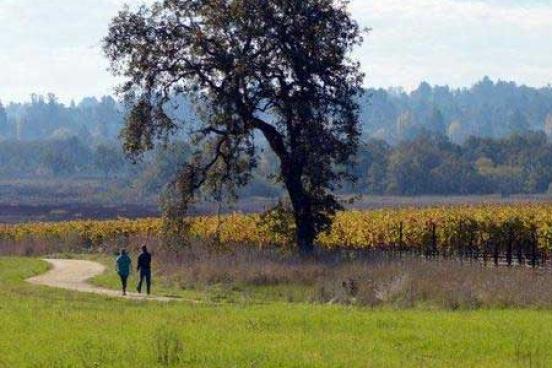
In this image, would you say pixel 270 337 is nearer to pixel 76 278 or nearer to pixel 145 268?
pixel 145 268

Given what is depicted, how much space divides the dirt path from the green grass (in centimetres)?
812

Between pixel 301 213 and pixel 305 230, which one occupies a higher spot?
pixel 301 213

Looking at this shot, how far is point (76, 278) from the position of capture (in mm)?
39688

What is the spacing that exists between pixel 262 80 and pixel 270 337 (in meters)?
23.5

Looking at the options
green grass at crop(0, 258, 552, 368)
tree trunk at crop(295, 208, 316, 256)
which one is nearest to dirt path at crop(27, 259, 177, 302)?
green grass at crop(0, 258, 552, 368)

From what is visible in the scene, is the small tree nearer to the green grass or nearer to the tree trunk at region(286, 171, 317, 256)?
the tree trunk at region(286, 171, 317, 256)

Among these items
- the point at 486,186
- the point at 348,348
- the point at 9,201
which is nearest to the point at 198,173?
the point at 348,348

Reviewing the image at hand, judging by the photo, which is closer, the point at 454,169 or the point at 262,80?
the point at 262,80

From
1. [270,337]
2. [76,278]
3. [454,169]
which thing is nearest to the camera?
[270,337]

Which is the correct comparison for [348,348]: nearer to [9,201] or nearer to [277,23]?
[277,23]

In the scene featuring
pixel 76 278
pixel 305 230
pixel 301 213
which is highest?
pixel 301 213

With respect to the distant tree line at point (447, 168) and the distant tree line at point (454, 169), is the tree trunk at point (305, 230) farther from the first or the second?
the distant tree line at point (454, 169)

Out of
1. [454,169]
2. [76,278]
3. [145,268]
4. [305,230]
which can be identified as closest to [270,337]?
[145,268]

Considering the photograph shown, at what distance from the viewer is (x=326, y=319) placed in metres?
21.0
